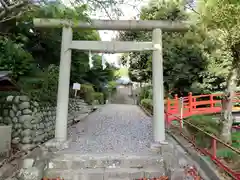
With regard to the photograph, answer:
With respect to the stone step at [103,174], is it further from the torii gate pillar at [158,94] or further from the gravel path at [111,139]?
the torii gate pillar at [158,94]

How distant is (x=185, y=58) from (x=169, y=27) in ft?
29.1

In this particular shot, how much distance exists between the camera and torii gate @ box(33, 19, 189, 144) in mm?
6230

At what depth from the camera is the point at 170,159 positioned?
16.7ft

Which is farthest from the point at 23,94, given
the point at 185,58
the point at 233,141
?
the point at 185,58

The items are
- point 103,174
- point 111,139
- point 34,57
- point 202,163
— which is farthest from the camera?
point 34,57

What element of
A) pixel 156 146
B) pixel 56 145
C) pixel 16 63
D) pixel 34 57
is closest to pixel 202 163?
pixel 156 146

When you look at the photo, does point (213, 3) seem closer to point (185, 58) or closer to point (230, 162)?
point (230, 162)

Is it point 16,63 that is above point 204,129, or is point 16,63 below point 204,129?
above

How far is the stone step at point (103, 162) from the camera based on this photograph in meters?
5.10

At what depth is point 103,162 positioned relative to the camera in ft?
17.0

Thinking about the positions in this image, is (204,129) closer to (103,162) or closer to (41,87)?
(103,162)

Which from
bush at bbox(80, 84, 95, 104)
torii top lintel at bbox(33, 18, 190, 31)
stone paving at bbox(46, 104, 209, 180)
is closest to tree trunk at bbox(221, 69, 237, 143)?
stone paving at bbox(46, 104, 209, 180)

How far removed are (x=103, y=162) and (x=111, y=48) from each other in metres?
2.97

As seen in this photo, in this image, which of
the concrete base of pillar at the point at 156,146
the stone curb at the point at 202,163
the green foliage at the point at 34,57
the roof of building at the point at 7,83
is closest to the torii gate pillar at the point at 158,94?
the concrete base of pillar at the point at 156,146
